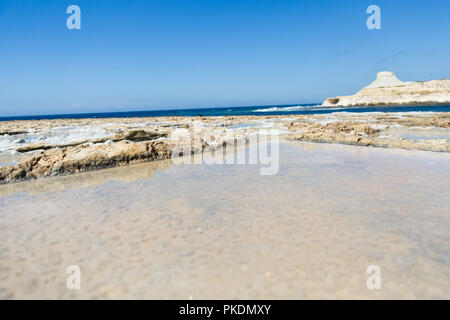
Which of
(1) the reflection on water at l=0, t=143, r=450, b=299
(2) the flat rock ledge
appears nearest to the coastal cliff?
(1) the reflection on water at l=0, t=143, r=450, b=299

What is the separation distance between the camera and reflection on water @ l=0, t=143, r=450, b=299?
226 centimetres

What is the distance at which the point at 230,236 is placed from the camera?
3.09m

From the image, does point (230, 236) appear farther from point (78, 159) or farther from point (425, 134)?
point (425, 134)

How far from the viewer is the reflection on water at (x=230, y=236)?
2264 mm

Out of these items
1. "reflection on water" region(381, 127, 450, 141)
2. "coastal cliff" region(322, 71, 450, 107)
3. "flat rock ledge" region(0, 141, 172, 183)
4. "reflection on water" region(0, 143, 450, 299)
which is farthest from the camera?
"coastal cliff" region(322, 71, 450, 107)

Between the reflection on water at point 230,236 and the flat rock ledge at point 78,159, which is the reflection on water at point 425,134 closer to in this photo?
the reflection on water at point 230,236

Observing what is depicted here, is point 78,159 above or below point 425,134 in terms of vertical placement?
below

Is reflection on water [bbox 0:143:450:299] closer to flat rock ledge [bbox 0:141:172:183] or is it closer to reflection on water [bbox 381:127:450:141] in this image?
flat rock ledge [bbox 0:141:172:183]

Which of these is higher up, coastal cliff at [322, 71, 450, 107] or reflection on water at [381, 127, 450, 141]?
coastal cliff at [322, 71, 450, 107]

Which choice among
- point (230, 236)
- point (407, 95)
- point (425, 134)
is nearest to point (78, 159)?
point (230, 236)

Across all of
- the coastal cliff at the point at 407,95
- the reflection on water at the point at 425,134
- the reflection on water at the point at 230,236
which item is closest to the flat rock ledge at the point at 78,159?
the reflection on water at the point at 230,236

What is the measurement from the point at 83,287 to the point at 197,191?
8.96 feet

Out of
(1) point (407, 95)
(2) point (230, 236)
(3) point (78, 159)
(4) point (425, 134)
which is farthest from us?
(1) point (407, 95)
